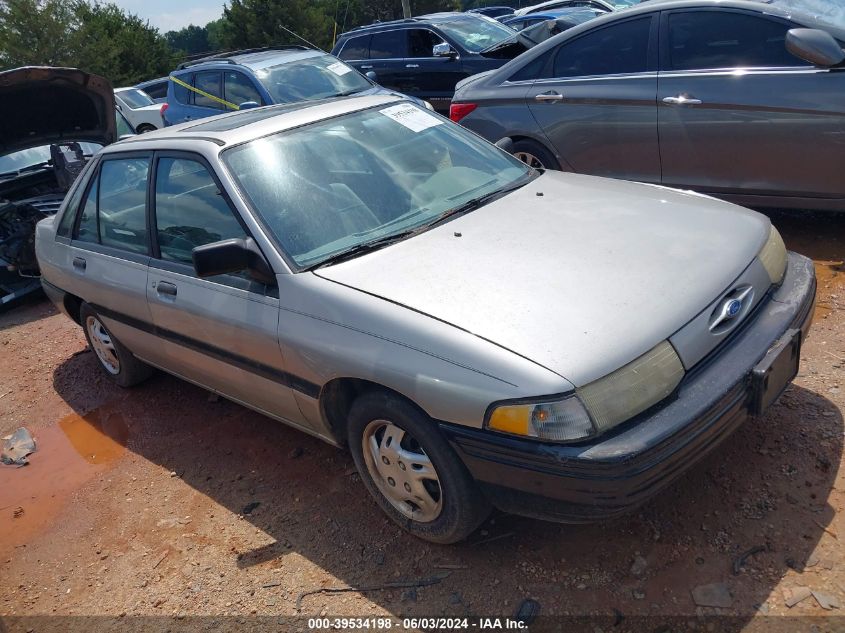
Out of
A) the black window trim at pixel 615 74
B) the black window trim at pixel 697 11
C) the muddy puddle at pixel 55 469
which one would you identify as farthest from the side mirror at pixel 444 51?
the muddy puddle at pixel 55 469

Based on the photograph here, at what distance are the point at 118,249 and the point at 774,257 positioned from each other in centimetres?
334

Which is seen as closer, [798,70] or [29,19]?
[798,70]

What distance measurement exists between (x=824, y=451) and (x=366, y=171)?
2343mm

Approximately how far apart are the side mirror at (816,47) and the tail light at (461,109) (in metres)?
2.56

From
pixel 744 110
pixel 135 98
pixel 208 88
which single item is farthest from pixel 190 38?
pixel 744 110

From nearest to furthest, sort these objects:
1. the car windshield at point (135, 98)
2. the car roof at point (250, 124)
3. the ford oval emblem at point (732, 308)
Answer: the ford oval emblem at point (732, 308)
the car roof at point (250, 124)
the car windshield at point (135, 98)

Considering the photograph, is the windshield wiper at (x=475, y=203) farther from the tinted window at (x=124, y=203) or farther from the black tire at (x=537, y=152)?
the black tire at (x=537, y=152)

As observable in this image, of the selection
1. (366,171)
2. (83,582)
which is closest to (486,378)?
(366,171)

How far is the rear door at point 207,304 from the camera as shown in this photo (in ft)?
10.4

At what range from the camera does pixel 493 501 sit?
257 centimetres

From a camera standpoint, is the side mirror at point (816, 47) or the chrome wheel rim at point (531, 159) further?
the chrome wheel rim at point (531, 159)

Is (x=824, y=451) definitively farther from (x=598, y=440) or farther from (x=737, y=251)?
A: (x=598, y=440)

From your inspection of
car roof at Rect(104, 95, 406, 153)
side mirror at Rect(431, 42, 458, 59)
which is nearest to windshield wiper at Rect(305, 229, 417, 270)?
car roof at Rect(104, 95, 406, 153)

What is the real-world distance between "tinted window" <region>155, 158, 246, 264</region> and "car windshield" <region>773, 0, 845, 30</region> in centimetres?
395
